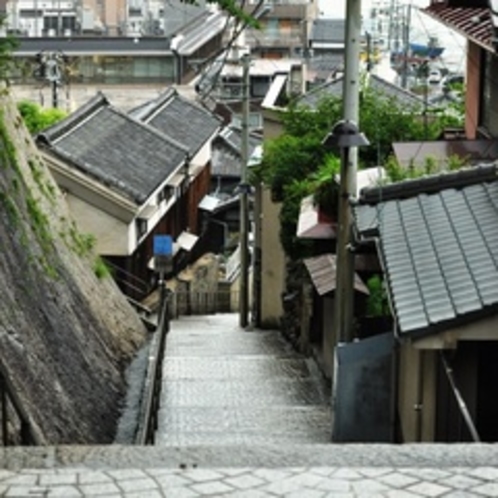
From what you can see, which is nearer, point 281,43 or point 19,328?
point 19,328

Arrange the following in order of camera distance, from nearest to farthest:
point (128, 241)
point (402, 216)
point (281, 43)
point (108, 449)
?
point (108, 449), point (402, 216), point (128, 241), point (281, 43)

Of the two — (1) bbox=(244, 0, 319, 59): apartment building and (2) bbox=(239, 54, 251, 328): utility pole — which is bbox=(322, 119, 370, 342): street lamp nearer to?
(2) bbox=(239, 54, 251, 328): utility pole

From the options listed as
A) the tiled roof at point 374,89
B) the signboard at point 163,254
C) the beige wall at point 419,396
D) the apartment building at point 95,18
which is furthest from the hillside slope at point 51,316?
the apartment building at point 95,18

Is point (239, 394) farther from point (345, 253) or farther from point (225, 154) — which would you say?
point (225, 154)

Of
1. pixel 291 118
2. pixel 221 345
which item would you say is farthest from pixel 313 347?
pixel 291 118

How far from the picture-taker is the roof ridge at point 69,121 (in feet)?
111

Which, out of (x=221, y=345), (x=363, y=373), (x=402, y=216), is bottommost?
(x=221, y=345)

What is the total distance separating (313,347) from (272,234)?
322 inches

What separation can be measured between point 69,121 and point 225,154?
17.2m

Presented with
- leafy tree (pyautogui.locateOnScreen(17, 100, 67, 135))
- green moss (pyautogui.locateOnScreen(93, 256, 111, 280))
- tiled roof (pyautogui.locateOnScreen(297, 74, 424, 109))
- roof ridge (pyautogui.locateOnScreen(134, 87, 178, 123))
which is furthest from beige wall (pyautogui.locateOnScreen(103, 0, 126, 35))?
green moss (pyautogui.locateOnScreen(93, 256, 111, 280))

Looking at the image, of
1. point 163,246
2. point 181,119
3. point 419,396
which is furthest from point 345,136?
point 181,119

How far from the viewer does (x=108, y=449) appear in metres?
9.12

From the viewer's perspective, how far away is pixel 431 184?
14773mm

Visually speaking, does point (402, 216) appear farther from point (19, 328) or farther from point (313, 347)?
point (313, 347)
